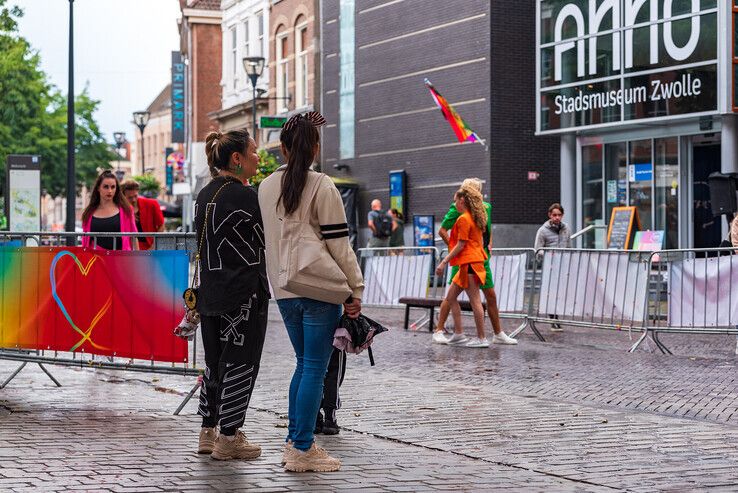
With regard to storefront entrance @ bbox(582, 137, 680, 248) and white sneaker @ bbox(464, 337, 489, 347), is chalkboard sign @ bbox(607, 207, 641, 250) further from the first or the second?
white sneaker @ bbox(464, 337, 489, 347)

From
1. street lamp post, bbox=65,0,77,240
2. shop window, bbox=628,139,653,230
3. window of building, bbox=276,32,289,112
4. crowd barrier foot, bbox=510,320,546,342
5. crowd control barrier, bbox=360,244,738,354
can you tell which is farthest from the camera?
window of building, bbox=276,32,289,112

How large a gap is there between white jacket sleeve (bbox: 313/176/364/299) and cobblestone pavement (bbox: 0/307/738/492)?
3.30 ft

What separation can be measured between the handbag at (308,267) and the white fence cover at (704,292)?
7738 mm

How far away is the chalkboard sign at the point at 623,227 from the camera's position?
25.9m

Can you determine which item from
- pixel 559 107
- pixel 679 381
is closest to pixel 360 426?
pixel 679 381

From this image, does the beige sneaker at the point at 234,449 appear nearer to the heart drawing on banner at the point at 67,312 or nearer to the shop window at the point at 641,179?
the heart drawing on banner at the point at 67,312

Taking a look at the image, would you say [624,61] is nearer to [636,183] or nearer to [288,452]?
[636,183]

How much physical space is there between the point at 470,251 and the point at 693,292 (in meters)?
2.36

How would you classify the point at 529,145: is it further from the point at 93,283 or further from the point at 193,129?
the point at 193,129

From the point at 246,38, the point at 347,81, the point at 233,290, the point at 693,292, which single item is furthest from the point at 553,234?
the point at 246,38

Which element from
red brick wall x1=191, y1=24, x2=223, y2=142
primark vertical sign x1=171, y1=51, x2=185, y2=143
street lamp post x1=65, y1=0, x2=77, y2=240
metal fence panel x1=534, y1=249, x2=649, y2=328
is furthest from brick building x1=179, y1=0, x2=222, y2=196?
metal fence panel x1=534, y1=249, x2=649, y2=328

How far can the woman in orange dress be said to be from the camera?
13.9 metres

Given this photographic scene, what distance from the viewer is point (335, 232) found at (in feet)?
21.7

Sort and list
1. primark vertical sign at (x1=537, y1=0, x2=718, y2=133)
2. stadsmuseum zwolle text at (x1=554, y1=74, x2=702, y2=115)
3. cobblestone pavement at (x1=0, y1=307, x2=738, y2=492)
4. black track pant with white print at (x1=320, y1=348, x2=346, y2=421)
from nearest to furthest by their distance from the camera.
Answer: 1. cobblestone pavement at (x1=0, y1=307, x2=738, y2=492)
2. black track pant with white print at (x1=320, y1=348, x2=346, y2=421)
3. primark vertical sign at (x1=537, y1=0, x2=718, y2=133)
4. stadsmuseum zwolle text at (x1=554, y1=74, x2=702, y2=115)
